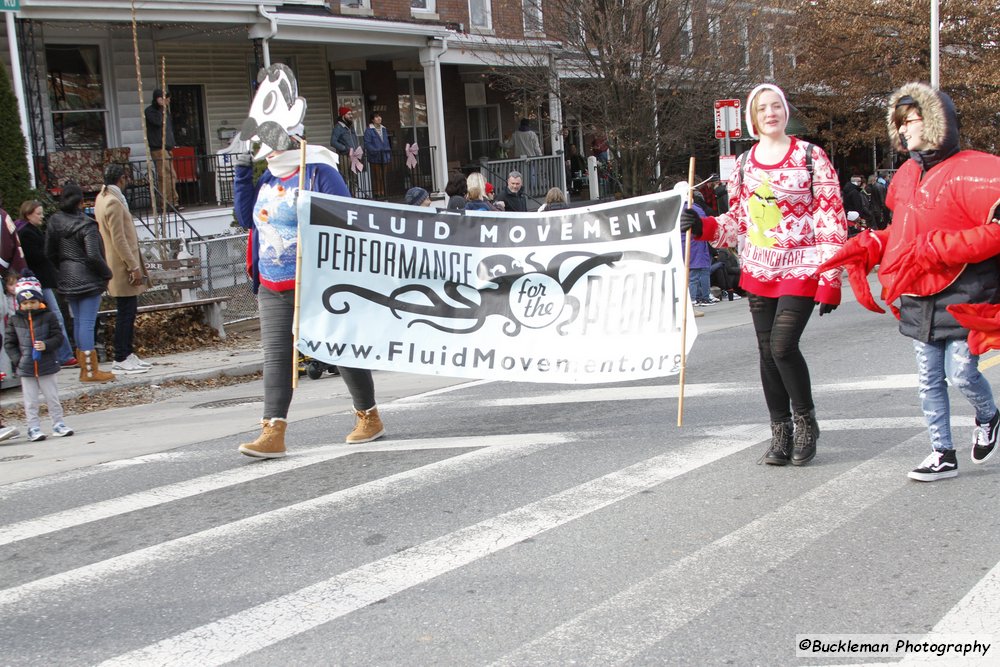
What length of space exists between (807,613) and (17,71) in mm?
15369

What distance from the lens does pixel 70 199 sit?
10961mm

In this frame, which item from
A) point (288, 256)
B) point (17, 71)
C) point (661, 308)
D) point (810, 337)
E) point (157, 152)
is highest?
point (17, 71)

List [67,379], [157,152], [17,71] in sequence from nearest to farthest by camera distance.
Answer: [67,379] < [17,71] < [157,152]

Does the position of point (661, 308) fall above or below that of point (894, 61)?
below

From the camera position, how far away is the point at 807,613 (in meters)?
4.12

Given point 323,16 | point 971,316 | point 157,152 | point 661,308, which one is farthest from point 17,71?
point 971,316

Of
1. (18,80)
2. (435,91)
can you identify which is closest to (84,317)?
(18,80)

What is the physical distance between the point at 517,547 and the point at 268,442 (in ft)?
8.18

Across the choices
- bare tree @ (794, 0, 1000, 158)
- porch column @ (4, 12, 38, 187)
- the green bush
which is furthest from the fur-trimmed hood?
bare tree @ (794, 0, 1000, 158)

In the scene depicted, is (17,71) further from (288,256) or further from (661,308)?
(661,308)

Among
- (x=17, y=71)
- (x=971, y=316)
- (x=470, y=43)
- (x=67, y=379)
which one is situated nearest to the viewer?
(x=971, y=316)

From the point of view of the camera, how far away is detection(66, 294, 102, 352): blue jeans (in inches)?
433

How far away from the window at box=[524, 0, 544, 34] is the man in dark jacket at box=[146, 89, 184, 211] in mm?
6767

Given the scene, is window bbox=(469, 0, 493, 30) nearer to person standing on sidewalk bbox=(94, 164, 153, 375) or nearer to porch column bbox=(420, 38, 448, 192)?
porch column bbox=(420, 38, 448, 192)
